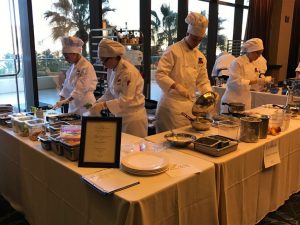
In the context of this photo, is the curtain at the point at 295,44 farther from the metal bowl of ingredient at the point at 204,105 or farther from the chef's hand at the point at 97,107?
the chef's hand at the point at 97,107

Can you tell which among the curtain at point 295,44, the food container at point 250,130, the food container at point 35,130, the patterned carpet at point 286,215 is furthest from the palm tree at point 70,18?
the curtain at point 295,44

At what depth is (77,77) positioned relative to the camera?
252 centimetres

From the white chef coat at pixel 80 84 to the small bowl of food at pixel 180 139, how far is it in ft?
3.68

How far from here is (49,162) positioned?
1.38m

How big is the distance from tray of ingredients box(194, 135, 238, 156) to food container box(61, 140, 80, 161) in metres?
0.58

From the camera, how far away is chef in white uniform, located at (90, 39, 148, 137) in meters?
1.94

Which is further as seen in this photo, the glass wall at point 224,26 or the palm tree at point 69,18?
the glass wall at point 224,26

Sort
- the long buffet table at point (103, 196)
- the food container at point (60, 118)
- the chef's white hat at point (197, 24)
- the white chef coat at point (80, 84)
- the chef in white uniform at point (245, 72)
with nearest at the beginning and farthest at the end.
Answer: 1. the long buffet table at point (103, 196)
2. the food container at point (60, 118)
3. the chef's white hat at point (197, 24)
4. the white chef coat at point (80, 84)
5. the chef in white uniform at point (245, 72)

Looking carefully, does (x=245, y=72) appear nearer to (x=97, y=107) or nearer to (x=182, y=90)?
(x=182, y=90)

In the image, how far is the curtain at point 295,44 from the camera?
6.57 meters

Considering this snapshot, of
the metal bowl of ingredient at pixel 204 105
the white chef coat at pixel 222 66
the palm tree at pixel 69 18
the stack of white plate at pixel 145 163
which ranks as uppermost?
the palm tree at pixel 69 18

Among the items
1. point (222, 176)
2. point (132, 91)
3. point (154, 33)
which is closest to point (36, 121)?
point (132, 91)

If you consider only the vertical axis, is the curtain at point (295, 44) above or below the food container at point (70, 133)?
above

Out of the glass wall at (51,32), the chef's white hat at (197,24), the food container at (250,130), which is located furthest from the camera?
the glass wall at (51,32)
